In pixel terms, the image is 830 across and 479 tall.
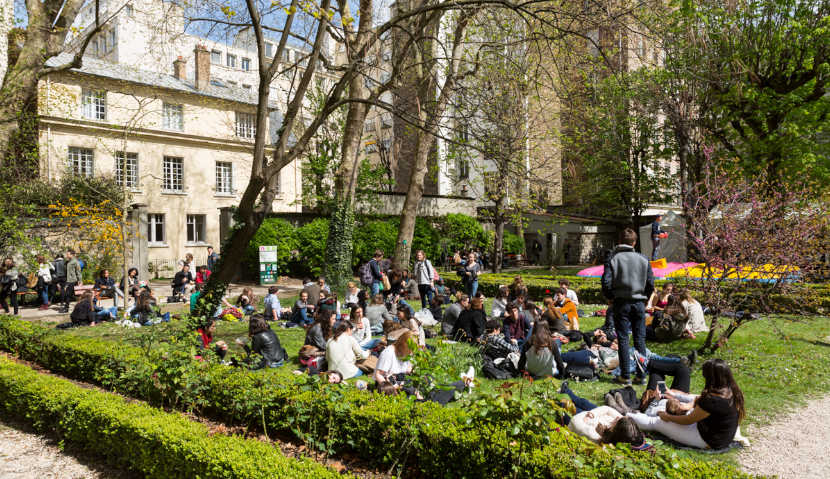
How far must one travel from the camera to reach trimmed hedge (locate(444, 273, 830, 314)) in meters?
12.4

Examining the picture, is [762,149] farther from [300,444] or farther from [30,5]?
[30,5]

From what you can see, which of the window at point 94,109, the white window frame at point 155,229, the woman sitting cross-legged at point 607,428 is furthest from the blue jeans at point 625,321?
the window at point 94,109

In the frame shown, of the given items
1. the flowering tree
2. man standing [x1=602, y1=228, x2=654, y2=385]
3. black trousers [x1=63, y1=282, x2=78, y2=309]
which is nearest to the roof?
black trousers [x1=63, y1=282, x2=78, y2=309]

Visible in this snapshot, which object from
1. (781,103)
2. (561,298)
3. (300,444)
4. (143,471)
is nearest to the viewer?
(143,471)

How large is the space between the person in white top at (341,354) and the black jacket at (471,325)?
2.68 m


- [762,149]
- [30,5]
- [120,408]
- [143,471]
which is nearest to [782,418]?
[143,471]

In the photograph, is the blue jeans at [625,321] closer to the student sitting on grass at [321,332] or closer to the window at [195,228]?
the student sitting on grass at [321,332]

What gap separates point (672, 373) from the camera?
6.43 m

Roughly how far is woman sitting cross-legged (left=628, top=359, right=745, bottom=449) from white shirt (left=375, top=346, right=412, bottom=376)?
11.1 feet

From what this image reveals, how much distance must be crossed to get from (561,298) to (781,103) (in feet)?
38.6

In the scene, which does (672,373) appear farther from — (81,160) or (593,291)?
(81,160)

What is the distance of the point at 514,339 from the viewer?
9.34 metres

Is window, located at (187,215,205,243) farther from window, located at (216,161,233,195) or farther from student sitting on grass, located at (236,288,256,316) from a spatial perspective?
student sitting on grass, located at (236,288,256,316)

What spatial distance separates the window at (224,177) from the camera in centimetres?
3134
